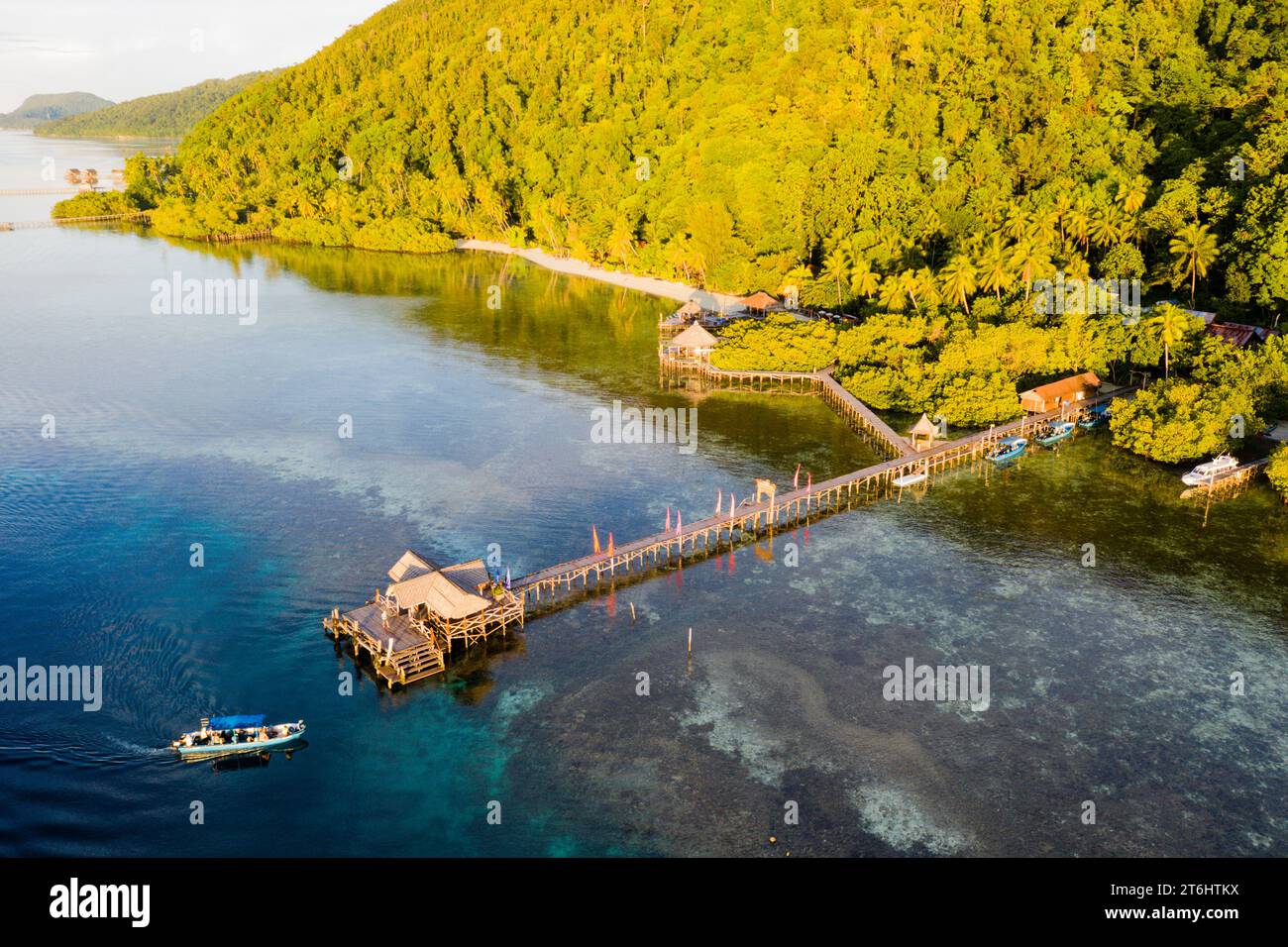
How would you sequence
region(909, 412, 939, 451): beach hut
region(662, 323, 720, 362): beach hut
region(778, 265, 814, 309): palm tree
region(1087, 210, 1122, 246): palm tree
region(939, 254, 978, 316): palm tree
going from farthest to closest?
region(778, 265, 814, 309): palm tree < region(1087, 210, 1122, 246): palm tree < region(662, 323, 720, 362): beach hut < region(939, 254, 978, 316): palm tree < region(909, 412, 939, 451): beach hut

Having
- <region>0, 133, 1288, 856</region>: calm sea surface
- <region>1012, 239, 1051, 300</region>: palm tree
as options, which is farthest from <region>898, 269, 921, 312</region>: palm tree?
<region>0, 133, 1288, 856</region>: calm sea surface

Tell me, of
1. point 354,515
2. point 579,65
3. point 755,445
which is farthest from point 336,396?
point 579,65

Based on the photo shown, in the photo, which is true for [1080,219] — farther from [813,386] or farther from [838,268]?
[813,386]

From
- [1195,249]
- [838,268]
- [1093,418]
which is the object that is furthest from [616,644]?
[1195,249]

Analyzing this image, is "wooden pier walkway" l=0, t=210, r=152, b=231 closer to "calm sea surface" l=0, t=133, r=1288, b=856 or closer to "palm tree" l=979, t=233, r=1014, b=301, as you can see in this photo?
"calm sea surface" l=0, t=133, r=1288, b=856

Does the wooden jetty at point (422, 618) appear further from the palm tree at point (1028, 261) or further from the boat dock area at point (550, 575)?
the palm tree at point (1028, 261)

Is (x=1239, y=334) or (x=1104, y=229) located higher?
(x=1104, y=229)

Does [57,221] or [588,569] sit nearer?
[588,569]
